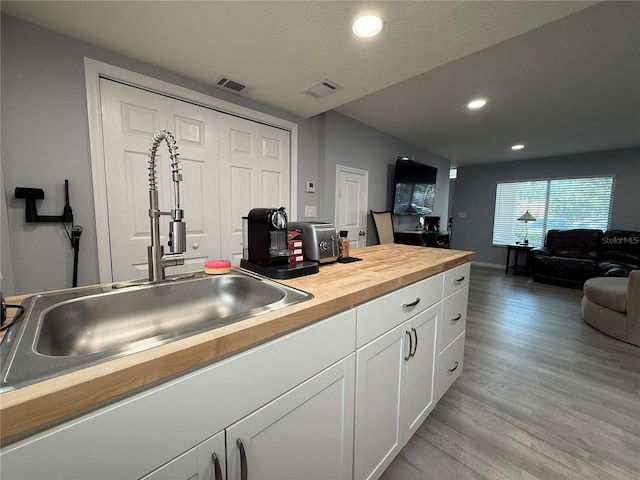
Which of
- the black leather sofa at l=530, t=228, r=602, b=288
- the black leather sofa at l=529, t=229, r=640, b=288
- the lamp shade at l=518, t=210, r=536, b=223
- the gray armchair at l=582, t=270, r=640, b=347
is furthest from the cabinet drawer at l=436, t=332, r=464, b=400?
the lamp shade at l=518, t=210, r=536, b=223

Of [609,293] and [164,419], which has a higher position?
[164,419]

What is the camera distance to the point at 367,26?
4.87 feet

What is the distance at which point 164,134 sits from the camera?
917 mm

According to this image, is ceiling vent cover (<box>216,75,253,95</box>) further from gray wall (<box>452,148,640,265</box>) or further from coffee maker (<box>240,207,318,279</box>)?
gray wall (<box>452,148,640,265</box>)

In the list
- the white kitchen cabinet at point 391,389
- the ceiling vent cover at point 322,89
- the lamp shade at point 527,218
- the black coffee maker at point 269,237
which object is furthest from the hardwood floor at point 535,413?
the lamp shade at point 527,218

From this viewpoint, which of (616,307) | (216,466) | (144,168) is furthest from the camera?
(616,307)

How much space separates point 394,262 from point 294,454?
0.97 meters

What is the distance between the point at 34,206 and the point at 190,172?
98 cm

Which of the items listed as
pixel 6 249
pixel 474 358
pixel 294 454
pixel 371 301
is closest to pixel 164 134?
pixel 371 301

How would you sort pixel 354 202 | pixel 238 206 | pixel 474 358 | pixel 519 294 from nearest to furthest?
1. pixel 474 358
2. pixel 238 206
3. pixel 354 202
4. pixel 519 294

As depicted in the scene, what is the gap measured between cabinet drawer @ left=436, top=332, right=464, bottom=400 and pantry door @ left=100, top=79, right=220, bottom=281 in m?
2.08

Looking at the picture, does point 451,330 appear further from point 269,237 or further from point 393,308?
point 269,237

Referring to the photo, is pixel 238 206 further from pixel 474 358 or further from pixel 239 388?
pixel 474 358

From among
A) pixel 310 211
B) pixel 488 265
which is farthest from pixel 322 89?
pixel 488 265
